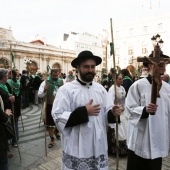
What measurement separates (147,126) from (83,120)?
38.0 inches

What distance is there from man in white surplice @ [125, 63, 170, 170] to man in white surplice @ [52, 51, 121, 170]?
399 millimetres

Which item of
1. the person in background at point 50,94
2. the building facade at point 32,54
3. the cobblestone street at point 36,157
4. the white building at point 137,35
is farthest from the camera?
the white building at point 137,35

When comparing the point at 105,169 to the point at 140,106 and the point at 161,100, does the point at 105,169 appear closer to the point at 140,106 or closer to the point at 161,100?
the point at 140,106

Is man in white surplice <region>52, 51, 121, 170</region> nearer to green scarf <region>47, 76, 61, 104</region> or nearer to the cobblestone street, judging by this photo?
the cobblestone street

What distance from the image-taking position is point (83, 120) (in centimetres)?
243

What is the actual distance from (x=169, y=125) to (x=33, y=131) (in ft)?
16.4

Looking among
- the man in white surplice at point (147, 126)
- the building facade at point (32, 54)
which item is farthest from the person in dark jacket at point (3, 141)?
the building facade at point (32, 54)

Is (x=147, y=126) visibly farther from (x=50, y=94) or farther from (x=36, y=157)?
(x=50, y=94)

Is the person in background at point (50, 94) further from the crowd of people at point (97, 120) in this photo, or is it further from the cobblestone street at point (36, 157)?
the crowd of people at point (97, 120)

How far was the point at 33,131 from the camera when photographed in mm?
6934

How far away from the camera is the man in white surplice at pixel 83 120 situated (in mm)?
2480

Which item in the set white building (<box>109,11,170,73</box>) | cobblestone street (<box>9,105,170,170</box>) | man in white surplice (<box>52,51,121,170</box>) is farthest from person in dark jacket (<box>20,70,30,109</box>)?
white building (<box>109,11,170,73</box>)

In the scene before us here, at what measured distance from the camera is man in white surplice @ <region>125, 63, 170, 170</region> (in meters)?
2.82

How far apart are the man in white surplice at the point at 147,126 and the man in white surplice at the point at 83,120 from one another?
1.31 feet
